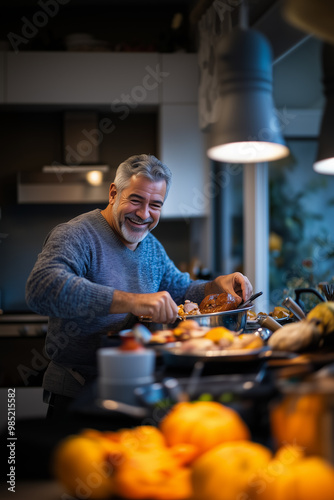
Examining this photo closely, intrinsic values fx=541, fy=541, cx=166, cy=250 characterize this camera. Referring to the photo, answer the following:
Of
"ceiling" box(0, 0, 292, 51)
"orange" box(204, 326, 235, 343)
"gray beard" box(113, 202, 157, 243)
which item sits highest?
"ceiling" box(0, 0, 292, 51)

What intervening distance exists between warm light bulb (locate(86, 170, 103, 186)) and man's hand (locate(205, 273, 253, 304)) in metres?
2.02

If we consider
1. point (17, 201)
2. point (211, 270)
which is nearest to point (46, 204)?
point (17, 201)

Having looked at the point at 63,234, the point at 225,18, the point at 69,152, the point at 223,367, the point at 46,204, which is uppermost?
the point at 225,18

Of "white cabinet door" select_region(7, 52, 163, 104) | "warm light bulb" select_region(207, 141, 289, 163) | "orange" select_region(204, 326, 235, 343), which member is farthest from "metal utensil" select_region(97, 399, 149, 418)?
"white cabinet door" select_region(7, 52, 163, 104)

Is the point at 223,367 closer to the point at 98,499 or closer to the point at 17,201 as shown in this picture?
the point at 98,499

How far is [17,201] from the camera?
4.20m

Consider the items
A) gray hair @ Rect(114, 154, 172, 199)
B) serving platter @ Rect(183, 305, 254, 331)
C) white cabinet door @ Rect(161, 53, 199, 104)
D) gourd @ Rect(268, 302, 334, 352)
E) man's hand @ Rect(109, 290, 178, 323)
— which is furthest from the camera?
white cabinet door @ Rect(161, 53, 199, 104)

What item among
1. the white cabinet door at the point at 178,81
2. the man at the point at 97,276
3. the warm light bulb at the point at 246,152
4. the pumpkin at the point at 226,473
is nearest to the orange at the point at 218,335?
the man at the point at 97,276

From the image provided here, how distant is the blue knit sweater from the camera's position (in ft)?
4.83

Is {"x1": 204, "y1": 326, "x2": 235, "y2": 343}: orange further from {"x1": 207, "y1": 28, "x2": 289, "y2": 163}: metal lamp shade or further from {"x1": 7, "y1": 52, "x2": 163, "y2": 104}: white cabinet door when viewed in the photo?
{"x1": 7, "y1": 52, "x2": 163, "y2": 104}: white cabinet door

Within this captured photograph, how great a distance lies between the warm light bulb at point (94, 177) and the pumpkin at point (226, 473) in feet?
10.7

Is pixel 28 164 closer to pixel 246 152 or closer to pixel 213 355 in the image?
pixel 246 152

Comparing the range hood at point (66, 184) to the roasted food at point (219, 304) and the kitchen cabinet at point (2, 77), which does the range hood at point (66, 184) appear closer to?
the kitchen cabinet at point (2, 77)

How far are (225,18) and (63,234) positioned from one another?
1.90m
